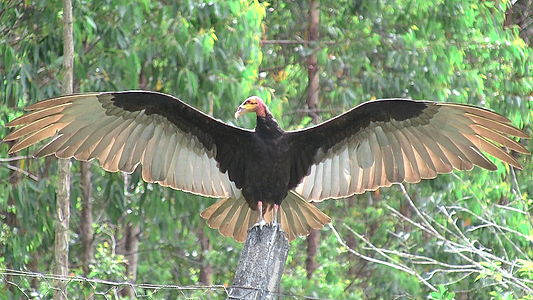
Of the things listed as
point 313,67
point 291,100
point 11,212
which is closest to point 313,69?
point 313,67

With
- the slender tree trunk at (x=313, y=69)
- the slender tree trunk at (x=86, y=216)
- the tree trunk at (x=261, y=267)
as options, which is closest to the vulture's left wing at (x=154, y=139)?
the tree trunk at (x=261, y=267)

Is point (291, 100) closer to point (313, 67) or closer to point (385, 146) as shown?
point (313, 67)

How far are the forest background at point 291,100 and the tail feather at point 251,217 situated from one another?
884 millimetres

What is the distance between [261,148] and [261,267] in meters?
1.62

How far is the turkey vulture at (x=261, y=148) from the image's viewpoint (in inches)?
213

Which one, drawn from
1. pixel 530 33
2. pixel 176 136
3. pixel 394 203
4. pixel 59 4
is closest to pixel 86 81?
pixel 59 4

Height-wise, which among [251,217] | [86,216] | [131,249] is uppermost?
[251,217]

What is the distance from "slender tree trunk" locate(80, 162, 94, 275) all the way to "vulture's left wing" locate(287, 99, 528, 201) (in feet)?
11.0

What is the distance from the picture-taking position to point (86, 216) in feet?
29.6

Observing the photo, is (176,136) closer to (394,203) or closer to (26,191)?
(26,191)

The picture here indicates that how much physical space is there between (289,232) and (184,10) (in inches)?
83.1

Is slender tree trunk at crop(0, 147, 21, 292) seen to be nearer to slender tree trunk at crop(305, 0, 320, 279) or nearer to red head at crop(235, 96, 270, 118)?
red head at crop(235, 96, 270, 118)

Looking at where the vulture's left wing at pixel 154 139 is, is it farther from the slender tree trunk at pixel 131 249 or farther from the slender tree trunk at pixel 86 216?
the slender tree trunk at pixel 131 249

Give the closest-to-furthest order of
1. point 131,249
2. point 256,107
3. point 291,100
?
point 256,107
point 131,249
point 291,100
